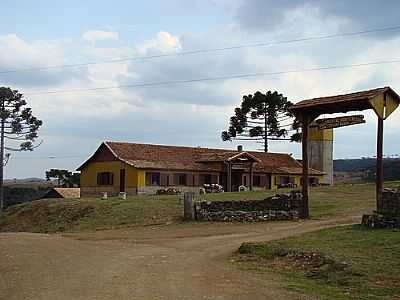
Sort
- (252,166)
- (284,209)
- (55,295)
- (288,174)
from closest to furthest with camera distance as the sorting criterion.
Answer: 1. (55,295)
2. (284,209)
3. (252,166)
4. (288,174)

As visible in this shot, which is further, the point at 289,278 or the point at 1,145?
the point at 1,145

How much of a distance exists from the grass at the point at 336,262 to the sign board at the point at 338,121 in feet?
21.5

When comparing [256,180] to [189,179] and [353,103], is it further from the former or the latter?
[353,103]

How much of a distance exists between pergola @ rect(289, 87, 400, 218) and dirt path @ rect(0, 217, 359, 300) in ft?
8.12

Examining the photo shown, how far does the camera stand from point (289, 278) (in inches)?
487

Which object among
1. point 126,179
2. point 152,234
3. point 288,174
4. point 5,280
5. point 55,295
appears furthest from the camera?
point 288,174

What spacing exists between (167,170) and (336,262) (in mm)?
41500

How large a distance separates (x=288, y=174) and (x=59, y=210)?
100.0ft

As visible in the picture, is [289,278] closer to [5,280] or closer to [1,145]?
[5,280]

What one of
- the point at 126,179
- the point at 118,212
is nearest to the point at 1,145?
the point at 126,179

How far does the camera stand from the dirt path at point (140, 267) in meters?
→ 10.3

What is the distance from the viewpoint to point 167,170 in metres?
54.2

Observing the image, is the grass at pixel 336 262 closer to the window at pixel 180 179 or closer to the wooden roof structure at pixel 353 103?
the wooden roof structure at pixel 353 103

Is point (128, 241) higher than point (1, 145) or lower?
lower
